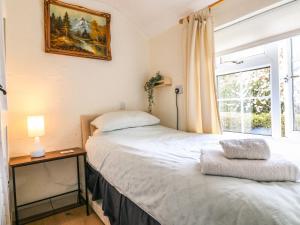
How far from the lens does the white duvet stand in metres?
0.58

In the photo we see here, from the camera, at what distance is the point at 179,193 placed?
2.57 feet

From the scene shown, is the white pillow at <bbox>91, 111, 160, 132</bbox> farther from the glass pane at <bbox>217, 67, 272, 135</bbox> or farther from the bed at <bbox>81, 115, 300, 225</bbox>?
the glass pane at <bbox>217, 67, 272, 135</bbox>

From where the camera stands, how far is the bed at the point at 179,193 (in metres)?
0.59

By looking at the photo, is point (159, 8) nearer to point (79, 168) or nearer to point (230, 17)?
point (230, 17)

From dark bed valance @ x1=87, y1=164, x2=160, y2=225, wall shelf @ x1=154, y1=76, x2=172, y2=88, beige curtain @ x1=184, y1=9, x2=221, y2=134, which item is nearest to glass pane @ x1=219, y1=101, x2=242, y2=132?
beige curtain @ x1=184, y1=9, x2=221, y2=134

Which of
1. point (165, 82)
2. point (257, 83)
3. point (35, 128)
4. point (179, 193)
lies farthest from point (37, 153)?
point (257, 83)

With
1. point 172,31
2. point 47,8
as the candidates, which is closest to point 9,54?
point 47,8

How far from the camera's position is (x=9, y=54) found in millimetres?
1883

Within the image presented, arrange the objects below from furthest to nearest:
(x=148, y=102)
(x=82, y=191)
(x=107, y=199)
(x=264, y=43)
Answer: (x=148, y=102), (x=82, y=191), (x=264, y=43), (x=107, y=199)

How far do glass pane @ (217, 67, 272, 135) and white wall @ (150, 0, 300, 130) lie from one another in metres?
0.37

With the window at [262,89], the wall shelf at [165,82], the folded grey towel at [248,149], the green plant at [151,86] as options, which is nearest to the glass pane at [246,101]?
the window at [262,89]

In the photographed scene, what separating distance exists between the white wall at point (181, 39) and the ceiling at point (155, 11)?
125 mm

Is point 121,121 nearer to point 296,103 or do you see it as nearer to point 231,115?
point 231,115

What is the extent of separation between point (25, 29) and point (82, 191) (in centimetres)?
196
